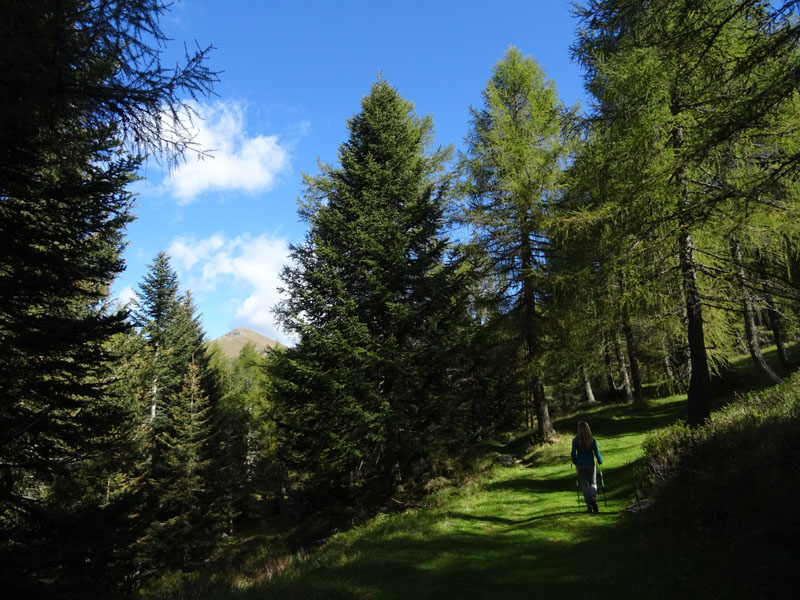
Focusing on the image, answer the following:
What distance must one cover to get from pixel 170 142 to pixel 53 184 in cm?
489

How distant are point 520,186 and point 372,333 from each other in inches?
340

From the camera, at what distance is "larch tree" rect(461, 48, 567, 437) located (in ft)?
58.7

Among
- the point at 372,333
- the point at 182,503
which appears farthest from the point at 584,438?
the point at 182,503

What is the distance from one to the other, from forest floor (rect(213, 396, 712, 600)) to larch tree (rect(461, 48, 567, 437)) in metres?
6.81

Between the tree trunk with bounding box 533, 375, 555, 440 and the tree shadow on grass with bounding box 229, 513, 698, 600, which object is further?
the tree trunk with bounding box 533, 375, 555, 440

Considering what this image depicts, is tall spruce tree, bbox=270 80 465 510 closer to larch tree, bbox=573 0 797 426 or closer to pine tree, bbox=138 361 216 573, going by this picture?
larch tree, bbox=573 0 797 426

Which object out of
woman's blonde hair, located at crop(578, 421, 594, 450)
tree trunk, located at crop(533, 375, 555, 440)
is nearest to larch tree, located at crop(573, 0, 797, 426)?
woman's blonde hair, located at crop(578, 421, 594, 450)

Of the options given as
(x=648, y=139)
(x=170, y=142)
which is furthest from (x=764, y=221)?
(x=170, y=142)

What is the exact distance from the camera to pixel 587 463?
8906mm

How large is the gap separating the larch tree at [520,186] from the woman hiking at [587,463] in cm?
841

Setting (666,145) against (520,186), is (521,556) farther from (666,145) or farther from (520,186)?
(520,186)

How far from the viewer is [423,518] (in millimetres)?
10578

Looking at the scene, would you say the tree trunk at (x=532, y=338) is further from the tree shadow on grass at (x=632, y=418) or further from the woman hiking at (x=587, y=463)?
the woman hiking at (x=587, y=463)

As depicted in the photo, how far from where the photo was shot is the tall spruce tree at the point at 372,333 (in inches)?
530
